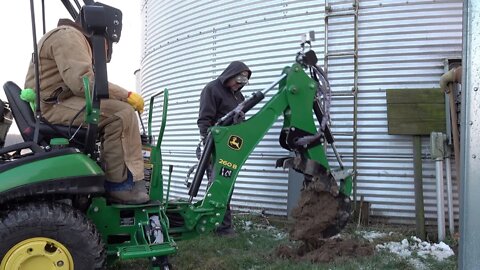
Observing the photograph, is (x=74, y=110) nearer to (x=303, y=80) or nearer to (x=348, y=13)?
(x=303, y=80)

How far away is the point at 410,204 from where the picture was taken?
566cm

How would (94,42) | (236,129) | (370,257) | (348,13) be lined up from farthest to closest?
(348,13)
(370,257)
(236,129)
(94,42)

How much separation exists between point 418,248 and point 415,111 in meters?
1.65

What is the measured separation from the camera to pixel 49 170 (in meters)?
3.34

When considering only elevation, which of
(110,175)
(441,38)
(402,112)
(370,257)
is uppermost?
(441,38)

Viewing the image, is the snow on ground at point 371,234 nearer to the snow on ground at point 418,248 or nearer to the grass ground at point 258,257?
the grass ground at point 258,257

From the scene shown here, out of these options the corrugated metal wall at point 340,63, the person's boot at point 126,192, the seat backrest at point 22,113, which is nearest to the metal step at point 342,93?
the corrugated metal wall at point 340,63

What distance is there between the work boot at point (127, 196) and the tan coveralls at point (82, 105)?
117 millimetres

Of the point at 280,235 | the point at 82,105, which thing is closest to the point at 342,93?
the point at 280,235

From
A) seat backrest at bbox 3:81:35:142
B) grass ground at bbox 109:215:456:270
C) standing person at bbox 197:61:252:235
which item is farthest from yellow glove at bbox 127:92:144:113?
standing person at bbox 197:61:252:235

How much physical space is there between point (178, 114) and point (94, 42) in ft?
14.5

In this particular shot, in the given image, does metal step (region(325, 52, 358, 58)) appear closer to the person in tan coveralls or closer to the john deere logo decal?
the john deere logo decal

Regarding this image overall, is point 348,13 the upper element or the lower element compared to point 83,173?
upper

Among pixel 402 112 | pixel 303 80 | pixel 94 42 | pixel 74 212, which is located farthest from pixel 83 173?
pixel 402 112
